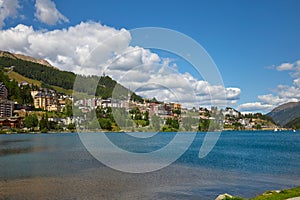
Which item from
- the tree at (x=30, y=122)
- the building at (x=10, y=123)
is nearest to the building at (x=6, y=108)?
the building at (x=10, y=123)

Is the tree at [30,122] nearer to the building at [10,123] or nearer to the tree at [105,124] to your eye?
the building at [10,123]

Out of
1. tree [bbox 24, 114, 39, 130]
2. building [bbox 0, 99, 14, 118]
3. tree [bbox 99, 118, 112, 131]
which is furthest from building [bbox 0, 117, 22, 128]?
tree [bbox 99, 118, 112, 131]

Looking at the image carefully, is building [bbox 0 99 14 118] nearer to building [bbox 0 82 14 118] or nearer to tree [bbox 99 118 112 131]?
building [bbox 0 82 14 118]

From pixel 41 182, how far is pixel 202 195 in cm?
1373

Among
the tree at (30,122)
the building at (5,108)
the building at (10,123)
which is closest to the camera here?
the building at (10,123)

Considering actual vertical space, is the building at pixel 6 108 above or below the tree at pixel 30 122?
above

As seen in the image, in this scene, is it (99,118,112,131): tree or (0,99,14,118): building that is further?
(0,99,14,118): building

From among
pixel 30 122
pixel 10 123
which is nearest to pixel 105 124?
pixel 30 122

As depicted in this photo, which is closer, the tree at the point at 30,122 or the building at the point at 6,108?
the tree at the point at 30,122

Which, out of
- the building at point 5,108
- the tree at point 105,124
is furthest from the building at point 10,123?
the tree at point 105,124

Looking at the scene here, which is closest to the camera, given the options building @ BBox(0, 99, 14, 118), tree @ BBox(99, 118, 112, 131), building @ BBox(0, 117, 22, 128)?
tree @ BBox(99, 118, 112, 131)

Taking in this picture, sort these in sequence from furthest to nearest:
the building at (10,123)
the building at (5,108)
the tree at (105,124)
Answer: the building at (5,108), the building at (10,123), the tree at (105,124)

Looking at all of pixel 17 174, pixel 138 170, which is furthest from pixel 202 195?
pixel 17 174

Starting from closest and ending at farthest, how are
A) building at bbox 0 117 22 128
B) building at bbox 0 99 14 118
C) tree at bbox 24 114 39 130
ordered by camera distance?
building at bbox 0 117 22 128
tree at bbox 24 114 39 130
building at bbox 0 99 14 118
